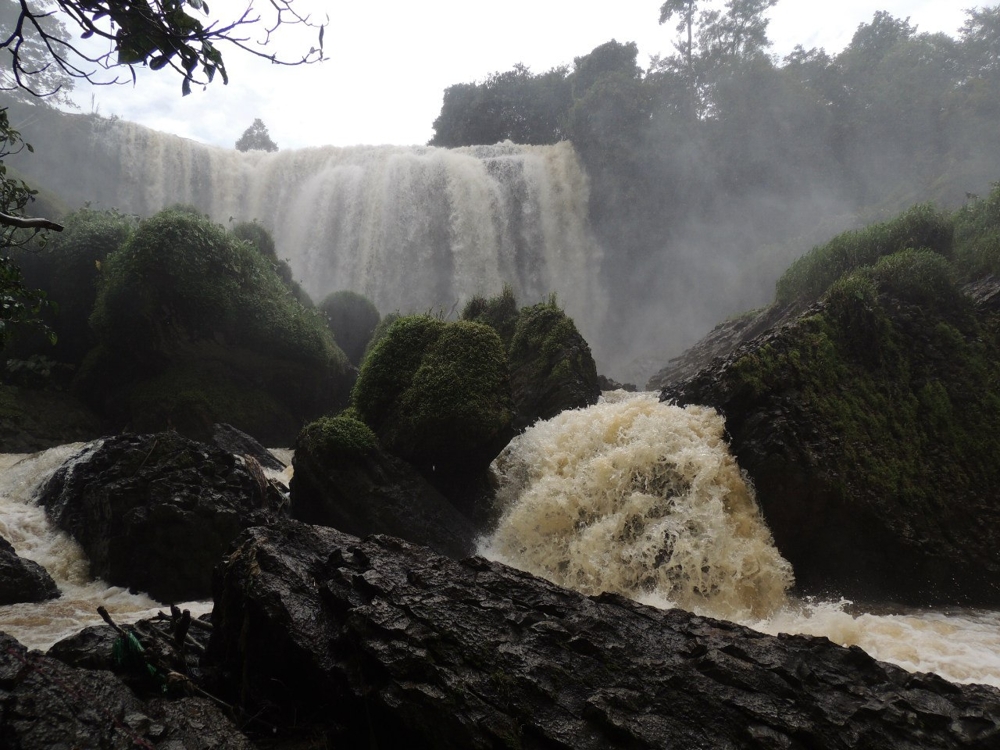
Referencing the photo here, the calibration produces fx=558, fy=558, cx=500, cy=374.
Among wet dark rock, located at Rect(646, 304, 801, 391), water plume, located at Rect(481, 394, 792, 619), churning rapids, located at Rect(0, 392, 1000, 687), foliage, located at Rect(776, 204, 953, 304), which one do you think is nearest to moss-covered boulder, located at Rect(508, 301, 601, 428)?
churning rapids, located at Rect(0, 392, 1000, 687)

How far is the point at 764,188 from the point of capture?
27.9m

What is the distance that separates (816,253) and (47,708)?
16305 millimetres

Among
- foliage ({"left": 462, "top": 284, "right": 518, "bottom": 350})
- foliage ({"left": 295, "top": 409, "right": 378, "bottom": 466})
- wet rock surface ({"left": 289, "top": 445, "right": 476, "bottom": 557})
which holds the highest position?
foliage ({"left": 462, "top": 284, "right": 518, "bottom": 350})

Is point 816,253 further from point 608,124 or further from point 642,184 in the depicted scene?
point 608,124

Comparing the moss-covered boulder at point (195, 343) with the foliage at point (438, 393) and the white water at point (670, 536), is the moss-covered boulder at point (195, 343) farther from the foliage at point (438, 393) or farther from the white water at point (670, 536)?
the white water at point (670, 536)

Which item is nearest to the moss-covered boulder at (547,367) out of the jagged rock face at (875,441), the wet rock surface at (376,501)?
the jagged rock face at (875,441)

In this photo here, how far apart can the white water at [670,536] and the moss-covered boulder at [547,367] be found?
55.4 inches

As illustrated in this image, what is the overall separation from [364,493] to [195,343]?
789cm

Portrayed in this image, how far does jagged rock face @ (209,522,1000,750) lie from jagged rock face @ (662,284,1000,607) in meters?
3.61

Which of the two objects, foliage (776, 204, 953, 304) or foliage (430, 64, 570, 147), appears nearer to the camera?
foliage (776, 204, 953, 304)

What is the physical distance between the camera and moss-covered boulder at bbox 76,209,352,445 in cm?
1245

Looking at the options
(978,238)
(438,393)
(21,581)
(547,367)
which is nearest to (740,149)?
(978,238)

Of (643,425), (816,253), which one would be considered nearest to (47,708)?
(643,425)

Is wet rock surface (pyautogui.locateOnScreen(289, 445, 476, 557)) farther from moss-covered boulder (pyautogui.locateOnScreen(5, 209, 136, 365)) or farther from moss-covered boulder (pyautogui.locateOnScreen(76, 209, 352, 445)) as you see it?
moss-covered boulder (pyautogui.locateOnScreen(5, 209, 136, 365))
